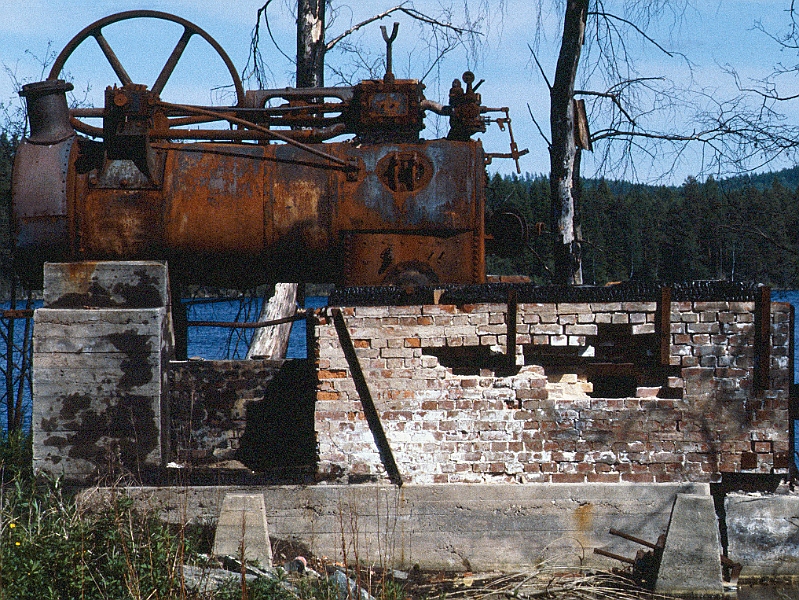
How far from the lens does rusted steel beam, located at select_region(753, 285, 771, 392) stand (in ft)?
20.1

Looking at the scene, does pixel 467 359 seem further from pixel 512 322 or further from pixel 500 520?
pixel 500 520

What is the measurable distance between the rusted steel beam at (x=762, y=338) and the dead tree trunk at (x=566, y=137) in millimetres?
3827

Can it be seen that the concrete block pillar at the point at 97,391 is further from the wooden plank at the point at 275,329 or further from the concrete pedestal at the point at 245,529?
the wooden plank at the point at 275,329

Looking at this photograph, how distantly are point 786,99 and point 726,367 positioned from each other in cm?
527

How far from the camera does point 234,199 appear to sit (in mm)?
6938

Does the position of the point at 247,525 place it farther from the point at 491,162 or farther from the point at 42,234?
the point at 491,162

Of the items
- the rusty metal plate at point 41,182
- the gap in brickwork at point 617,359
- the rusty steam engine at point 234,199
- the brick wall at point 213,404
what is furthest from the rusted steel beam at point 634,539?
the rusty metal plate at point 41,182

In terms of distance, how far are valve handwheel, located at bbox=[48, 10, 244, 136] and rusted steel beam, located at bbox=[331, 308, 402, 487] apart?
2.36 m

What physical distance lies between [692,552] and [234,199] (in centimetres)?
408

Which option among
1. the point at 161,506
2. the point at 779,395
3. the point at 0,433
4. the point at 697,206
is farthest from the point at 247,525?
the point at 697,206

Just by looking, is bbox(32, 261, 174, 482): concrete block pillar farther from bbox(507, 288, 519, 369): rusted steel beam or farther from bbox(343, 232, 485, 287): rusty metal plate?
bbox(507, 288, 519, 369): rusted steel beam

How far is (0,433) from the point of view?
9711 mm

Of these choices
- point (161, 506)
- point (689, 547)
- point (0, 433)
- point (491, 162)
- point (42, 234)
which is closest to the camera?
point (689, 547)

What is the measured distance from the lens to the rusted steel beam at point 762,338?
20.1 ft
